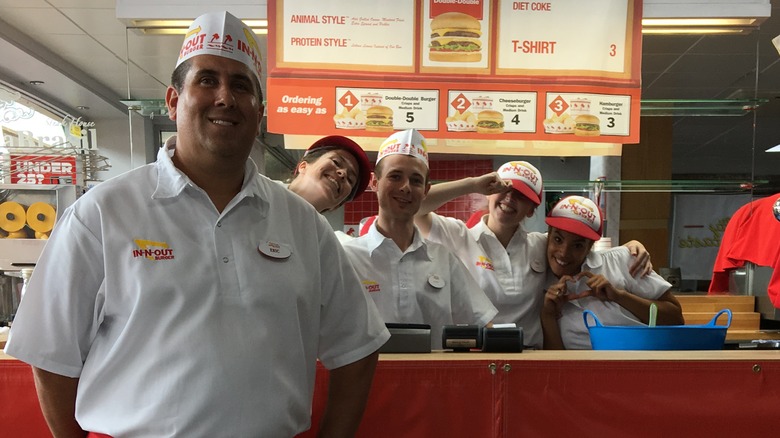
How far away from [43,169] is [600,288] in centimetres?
243

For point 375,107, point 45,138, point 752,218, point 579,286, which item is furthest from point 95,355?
point 752,218

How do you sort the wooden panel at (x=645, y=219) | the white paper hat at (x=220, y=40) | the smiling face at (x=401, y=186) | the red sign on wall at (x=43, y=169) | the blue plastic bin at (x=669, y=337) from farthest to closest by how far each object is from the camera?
the wooden panel at (x=645, y=219)
the red sign on wall at (x=43, y=169)
the smiling face at (x=401, y=186)
the blue plastic bin at (x=669, y=337)
the white paper hat at (x=220, y=40)

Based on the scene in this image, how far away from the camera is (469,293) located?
2080 millimetres

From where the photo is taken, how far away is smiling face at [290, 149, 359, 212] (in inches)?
77.7

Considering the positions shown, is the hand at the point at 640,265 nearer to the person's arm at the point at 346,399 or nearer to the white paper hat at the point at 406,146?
the white paper hat at the point at 406,146

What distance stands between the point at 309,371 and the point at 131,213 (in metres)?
0.47

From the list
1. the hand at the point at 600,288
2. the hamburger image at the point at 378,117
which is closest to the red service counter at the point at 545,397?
the hand at the point at 600,288

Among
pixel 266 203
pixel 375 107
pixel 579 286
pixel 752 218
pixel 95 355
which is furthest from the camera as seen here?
pixel 752 218

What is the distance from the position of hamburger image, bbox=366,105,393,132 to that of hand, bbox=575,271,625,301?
1.13m

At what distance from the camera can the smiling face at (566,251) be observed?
2238 mm

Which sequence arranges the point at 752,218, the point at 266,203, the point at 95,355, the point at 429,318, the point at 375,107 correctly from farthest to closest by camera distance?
the point at 752,218 < the point at 375,107 < the point at 429,318 < the point at 266,203 < the point at 95,355

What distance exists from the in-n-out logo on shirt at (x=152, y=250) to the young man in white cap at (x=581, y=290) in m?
1.47

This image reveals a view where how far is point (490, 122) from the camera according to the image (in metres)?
2.83

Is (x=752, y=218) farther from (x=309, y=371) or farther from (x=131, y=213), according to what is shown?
(x=131, y=213)
